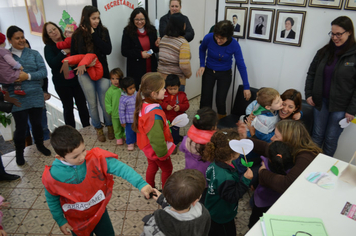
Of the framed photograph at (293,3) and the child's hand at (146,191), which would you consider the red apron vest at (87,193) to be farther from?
the framed photograph at (293,3)

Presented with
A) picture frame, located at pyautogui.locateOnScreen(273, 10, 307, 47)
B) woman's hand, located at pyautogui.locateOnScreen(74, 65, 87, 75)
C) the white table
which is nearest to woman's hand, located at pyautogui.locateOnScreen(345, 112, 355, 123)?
picture frame, located at pyautogui.locateOnScreen(273, 10, 307, 47)

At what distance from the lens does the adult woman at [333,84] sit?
8.07ft

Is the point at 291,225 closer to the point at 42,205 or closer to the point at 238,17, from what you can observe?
the point at 42,205

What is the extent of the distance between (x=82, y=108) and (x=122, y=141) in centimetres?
76

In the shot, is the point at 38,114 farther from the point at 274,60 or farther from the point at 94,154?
the point at 274,60

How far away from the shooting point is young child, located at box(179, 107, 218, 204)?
182 centimetres

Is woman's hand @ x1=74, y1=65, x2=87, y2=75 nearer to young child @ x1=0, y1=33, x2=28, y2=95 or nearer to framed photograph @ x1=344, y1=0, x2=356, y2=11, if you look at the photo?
young child @ x1=0, y1=33, x2=28, y2=95

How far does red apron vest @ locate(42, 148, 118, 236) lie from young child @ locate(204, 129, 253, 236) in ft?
2.07

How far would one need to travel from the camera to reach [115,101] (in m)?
3.16

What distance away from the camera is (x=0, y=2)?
6.02m

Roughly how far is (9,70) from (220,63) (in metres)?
2.37

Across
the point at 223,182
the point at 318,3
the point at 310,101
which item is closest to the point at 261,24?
the point at 318,3

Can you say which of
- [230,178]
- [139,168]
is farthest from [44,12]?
→ [230,178]

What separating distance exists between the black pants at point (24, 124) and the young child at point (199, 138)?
1.91 meters
